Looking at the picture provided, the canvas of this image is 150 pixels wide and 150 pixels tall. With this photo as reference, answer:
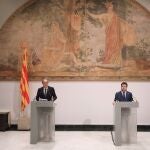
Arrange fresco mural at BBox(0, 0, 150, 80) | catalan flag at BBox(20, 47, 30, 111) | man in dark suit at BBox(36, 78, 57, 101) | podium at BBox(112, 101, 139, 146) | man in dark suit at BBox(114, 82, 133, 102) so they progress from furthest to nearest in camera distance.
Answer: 1. fresco mural at BBox(0, 0, 150, 80)
2. catalan flag at BBox(20, 47, 30, 111)
3. man in dark suit at BBox(36, 78, 57, 101)
4. man in dark suit at BBox(114, 82, 133, 102)
5. podium at BBox(112, 101, 139, 146)

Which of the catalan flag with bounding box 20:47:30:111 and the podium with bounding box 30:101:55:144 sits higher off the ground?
the catalan flag with bounding box 20:47:30:111

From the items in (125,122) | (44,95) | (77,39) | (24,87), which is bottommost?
(125,122)

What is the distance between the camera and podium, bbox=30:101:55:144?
10.6 metres

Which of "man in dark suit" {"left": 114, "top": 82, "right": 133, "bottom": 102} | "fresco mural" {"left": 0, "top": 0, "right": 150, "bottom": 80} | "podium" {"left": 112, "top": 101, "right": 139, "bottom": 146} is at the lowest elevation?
"podium" {"left": 112, "top": 101, "right": 139, "bottom": 146}

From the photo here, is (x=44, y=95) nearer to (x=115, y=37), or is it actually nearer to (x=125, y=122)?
(x=125, y=122)

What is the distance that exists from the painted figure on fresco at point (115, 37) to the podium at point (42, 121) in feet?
11.8

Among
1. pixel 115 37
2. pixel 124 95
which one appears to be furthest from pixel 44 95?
pixel 115 37

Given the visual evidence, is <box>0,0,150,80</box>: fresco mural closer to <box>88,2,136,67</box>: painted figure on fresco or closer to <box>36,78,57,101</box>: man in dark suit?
<box>88,2,136,67</box>: painted figure on fresco

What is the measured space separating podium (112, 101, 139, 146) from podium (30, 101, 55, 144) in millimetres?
1812

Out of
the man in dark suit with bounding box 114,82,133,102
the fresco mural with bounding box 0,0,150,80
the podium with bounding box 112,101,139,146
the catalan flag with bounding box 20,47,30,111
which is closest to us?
the podium with bounding box 112,101,139,146

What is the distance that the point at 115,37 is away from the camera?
13523mm

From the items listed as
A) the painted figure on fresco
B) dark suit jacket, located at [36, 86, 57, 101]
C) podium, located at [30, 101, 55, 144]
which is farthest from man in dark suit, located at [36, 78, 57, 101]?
the painted figure on fresco

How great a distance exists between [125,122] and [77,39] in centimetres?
408

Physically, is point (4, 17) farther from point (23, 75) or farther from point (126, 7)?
point (126, 7)
